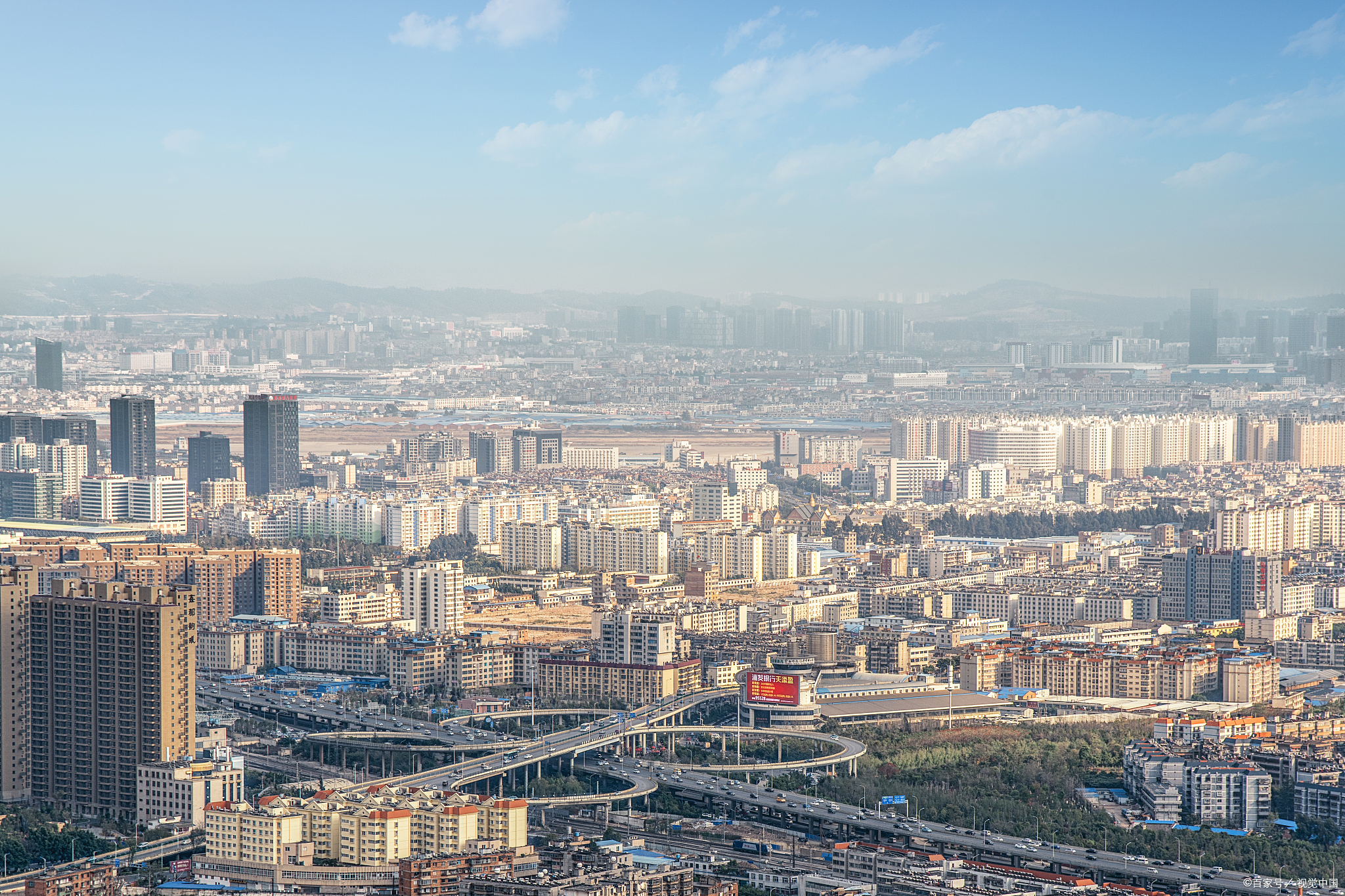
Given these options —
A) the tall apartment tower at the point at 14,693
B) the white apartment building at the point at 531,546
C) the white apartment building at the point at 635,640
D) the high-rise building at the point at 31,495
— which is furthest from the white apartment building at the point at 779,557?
the tall apartment tower at the point at 14,693

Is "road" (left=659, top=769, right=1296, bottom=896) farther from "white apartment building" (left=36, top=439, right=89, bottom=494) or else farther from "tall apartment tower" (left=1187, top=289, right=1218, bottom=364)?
"tall apartment tower" (left=1187, top=289, right=1218, bottom=364)

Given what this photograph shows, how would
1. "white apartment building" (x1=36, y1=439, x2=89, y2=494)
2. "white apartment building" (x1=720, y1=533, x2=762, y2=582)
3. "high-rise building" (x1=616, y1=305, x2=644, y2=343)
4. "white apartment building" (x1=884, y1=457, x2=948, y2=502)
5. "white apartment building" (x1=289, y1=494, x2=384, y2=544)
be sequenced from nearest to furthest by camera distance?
"white apartment building" (x1=720, y1=533, x2=762, y2=582)
"white apartment building" (x1=289, y1=494, x2=384, y2=544)
"white apartment building" (x1=36, y1=439, x2=89, y2=494)
"white apartment building" (x1=884, y1=457, x2=948, y2=502)
"high-rise building" (x1=616, y1=305, x2=644, y2=343)

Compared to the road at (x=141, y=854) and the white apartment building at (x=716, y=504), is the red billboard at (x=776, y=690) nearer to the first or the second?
the road at (x=141, y=854)

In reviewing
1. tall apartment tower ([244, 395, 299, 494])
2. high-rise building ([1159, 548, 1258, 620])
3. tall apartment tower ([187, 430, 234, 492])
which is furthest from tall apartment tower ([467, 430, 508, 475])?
high-rise building ([1159, 548, 1258, 620])

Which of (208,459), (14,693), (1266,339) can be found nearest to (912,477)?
(208,459)

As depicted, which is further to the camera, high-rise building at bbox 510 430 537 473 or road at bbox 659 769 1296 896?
high-rise building at bbox 510 430 537 473

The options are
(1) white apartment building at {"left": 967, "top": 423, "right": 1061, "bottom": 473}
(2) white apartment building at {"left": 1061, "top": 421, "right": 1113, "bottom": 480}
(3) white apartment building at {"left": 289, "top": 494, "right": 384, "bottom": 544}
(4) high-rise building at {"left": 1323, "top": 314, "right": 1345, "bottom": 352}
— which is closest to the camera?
(3) white apartment building at {"left": 289, "top": 494, "right": 384, "bottom": 544}
